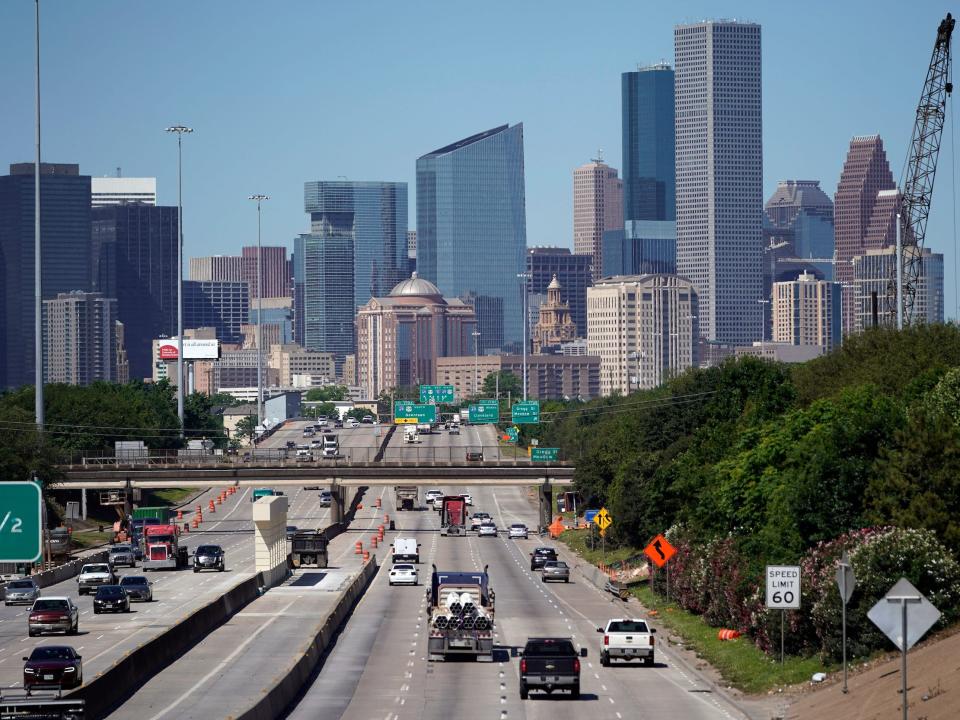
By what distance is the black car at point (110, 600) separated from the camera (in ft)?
249

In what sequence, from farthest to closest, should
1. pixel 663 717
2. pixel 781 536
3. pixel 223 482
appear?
pixel 223 482, pixel 781 536, pixel 663 717

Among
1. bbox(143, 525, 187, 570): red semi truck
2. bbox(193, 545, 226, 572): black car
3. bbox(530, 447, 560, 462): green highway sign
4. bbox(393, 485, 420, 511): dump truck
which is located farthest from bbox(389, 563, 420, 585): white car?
bbox(393, 485, 420, 511): dump truck

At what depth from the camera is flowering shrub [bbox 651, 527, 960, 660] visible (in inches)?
1905

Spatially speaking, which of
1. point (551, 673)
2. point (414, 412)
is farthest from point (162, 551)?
point (414, 412)

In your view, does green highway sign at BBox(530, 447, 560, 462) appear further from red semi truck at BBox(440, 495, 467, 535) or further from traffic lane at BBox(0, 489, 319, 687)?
traffic lane at BBox(0, 489, 319, 687)

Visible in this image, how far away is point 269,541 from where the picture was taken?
312 ft

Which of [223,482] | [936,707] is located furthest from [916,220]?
[936,707]

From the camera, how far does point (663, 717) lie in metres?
43.2

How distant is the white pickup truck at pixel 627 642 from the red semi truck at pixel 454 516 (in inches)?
3546

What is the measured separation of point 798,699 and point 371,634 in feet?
76.7

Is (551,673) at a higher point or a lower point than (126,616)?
higher

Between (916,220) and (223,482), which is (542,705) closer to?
(223,482)

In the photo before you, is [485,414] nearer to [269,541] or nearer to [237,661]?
[269,541]

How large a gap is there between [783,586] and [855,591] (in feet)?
6.30
